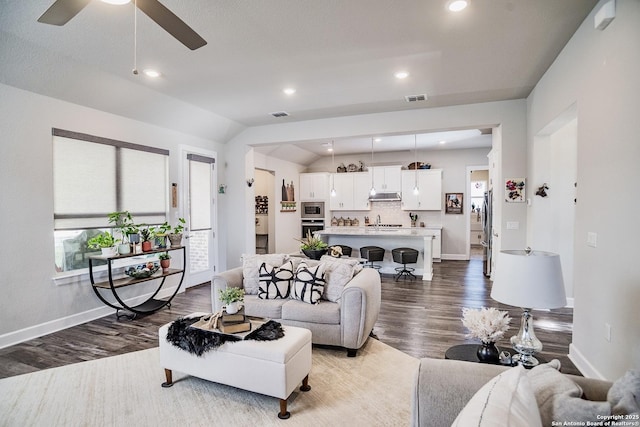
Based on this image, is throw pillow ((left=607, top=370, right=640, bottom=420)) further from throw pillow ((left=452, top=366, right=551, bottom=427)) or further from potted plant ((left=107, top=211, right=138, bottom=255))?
potted plant ((left=107, top=211, right=138, bottom=255))

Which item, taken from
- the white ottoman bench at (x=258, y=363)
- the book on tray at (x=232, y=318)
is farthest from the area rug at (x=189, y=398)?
the book on tray at (x=232, y=318)

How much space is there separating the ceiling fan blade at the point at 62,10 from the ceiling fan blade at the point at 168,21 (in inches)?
13.2

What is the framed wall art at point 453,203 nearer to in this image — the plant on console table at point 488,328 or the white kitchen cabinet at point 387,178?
Result: the white kitchen cabinet at point 387,178

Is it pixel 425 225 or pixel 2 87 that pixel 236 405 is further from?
pixel 425 225

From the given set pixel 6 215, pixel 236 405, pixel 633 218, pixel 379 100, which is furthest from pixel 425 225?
pixel 6 215

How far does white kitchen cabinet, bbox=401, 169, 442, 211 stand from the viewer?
8.59 meters

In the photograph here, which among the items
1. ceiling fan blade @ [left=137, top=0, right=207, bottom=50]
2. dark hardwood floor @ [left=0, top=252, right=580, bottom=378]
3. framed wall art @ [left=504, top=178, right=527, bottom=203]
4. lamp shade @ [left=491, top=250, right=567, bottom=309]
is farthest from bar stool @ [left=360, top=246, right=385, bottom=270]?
ceiling fan blade @ [left=137, top=0, right=207, bottom=50]

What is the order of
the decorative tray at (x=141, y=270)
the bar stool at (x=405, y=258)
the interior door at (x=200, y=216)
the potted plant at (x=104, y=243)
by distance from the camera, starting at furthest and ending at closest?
the bar stool at (x=405, y=258), the interior door at (x=200, y=216), the decorative tray at (x=141, y=270), the potted plant at (x=104, y=243)

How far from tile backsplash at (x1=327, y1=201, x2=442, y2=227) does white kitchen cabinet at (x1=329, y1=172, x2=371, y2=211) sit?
0.35 meters

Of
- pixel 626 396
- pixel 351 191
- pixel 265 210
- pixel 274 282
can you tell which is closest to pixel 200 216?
pixel 265 210

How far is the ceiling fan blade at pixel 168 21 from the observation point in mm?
1886

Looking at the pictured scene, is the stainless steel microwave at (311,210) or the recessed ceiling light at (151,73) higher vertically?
the recessed ceiling light at (151,73)

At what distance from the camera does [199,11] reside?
2.60m

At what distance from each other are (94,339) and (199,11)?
11.3ft
